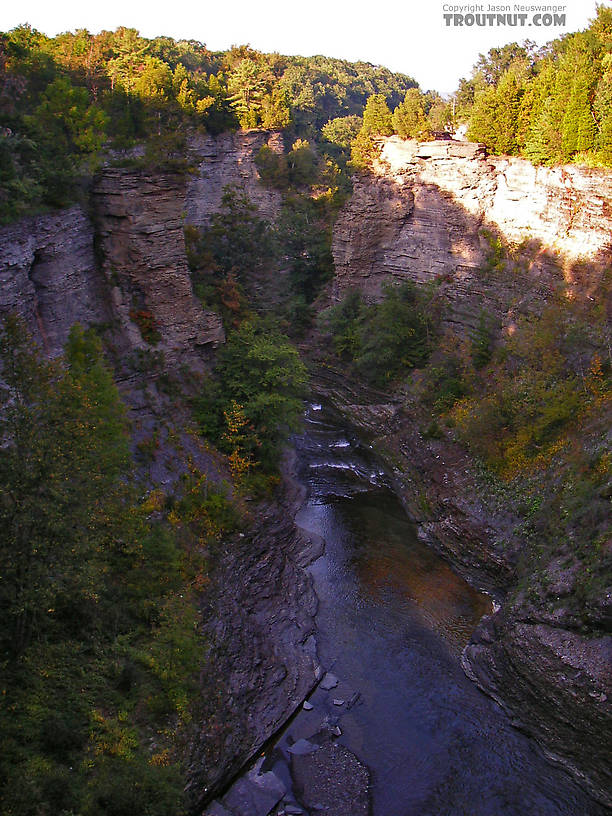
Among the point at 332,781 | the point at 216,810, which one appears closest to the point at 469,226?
the point at 332,781

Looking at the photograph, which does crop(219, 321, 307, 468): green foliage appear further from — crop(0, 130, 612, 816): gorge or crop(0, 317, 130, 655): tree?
crop(0, 317, 130, 655): tree

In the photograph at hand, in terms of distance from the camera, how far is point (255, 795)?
45.4 ft

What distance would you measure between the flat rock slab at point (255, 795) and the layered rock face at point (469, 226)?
70.8 ft

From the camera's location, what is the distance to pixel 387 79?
98.2 m

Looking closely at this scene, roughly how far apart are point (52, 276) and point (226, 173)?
26766 mm

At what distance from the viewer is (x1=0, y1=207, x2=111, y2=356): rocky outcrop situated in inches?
696

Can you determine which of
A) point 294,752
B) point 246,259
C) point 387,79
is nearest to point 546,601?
point 294,752

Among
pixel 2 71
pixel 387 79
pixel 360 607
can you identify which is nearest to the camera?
pixel 360 607

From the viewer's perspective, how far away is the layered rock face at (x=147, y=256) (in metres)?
22.5

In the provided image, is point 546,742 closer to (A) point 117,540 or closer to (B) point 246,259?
(A) point 117,540

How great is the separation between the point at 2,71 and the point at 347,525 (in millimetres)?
19810

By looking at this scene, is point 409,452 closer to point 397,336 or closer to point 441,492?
point 441,492

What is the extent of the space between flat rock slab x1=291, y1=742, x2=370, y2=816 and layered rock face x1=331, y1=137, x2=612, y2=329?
20.2m

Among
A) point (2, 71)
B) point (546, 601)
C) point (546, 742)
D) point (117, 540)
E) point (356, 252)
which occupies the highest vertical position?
point (2, 71)
